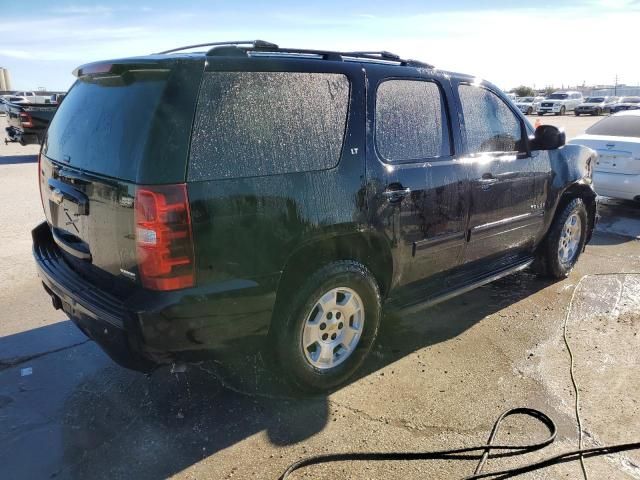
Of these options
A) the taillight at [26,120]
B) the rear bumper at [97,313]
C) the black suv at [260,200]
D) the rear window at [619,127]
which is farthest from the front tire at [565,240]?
the taillight at [26,120]

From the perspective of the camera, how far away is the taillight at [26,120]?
12.8m

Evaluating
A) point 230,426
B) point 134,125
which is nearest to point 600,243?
point 230,426

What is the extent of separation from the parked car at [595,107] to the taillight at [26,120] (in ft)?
121

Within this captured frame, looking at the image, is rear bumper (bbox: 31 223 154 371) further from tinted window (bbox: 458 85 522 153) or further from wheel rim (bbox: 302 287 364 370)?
tinted window (bbox: 458 85 522 153)

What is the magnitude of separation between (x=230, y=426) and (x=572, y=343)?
8.84 ft

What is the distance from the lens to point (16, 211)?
7.68 metres

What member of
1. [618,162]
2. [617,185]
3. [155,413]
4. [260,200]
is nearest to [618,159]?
[618,162]

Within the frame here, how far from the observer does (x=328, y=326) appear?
322cm

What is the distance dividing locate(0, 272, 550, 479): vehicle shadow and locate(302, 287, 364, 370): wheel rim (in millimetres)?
271

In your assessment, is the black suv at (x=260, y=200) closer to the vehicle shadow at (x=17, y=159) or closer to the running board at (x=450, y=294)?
the running board at (x=450, y=294)

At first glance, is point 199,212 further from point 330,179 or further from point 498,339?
point 498,339

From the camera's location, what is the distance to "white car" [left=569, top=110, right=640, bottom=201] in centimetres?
760

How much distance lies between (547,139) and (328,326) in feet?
9.00

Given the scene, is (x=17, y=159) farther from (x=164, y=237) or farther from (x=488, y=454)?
(x=488, y=454)
